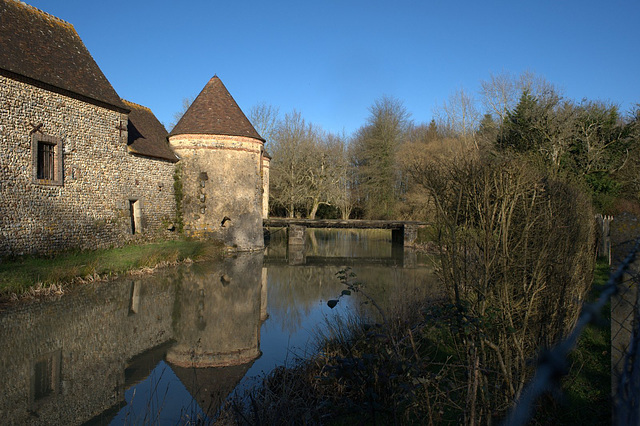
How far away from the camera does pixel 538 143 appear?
1952 centimetres

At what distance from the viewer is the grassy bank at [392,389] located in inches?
132

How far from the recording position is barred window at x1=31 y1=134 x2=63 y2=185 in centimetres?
1163

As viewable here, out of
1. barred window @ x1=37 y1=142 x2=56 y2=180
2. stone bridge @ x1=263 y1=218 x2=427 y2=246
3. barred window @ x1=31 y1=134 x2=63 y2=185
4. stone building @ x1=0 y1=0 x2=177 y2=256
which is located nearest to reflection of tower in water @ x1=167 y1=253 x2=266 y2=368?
stone building @ x1=0 y1=0 x2=177 y2=256

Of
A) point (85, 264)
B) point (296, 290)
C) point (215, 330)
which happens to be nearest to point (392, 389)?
point (215, 330)

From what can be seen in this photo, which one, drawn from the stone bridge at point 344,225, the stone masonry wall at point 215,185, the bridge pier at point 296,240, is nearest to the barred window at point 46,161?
the stone masonry wall at point 215,185

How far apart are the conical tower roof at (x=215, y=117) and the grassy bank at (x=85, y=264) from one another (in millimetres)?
4894

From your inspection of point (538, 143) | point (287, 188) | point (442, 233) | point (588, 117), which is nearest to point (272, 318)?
point (442, 233)

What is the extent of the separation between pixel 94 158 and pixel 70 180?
122 cm

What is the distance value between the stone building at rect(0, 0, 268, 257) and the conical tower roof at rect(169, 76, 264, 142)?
0.05 metres

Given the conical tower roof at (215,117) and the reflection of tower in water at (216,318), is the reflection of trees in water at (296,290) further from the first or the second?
the conical tower roof at (215,117)

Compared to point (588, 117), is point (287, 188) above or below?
below

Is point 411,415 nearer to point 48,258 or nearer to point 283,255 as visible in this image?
point 48,258

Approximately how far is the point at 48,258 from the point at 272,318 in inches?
278

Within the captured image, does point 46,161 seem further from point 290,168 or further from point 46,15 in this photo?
point 290,168
